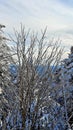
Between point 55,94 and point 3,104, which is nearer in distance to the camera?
point 3,104

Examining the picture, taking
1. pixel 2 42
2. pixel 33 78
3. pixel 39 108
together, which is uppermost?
pixel 2 42

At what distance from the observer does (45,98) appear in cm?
1717

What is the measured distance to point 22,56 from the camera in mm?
16438

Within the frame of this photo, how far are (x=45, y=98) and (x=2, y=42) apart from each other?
3720mm

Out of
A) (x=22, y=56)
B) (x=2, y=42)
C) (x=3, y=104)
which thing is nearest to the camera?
(x=22, y=56)

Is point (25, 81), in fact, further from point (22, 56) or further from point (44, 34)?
point (44, 34)

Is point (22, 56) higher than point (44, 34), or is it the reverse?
point (44, 34)

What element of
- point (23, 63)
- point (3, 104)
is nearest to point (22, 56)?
point (23, 63)

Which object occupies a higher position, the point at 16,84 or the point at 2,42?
the point at 2,42

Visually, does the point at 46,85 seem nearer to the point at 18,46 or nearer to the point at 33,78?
the point at 33,78

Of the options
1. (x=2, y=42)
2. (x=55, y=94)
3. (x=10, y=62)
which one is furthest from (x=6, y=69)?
(x=55, y=94)

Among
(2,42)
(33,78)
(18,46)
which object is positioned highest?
(2,42)

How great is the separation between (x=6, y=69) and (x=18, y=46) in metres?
1.80

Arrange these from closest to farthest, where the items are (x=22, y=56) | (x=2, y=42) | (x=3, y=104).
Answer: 1. (x=22, y=56)
2. (x=3, y=104)
3. (x=2, y=42)
